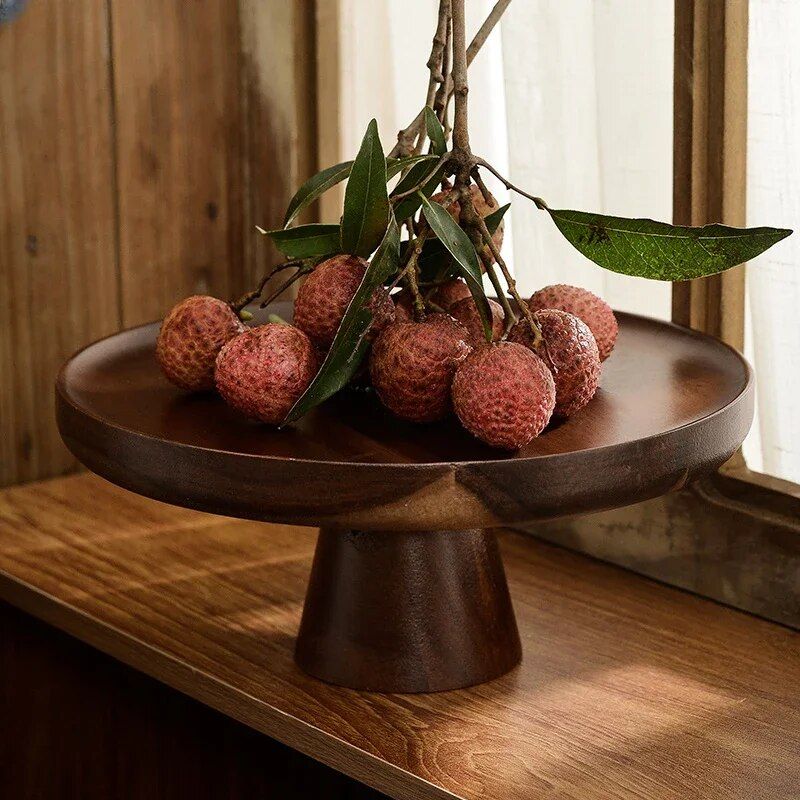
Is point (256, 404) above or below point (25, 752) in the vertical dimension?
above

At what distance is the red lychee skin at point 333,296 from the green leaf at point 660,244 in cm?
13

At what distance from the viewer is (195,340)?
85 cm

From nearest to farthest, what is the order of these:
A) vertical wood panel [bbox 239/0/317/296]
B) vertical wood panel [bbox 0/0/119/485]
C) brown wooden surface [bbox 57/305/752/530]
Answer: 1. brown wooden surface [bbox 57/305/752/530]
2. vertical wood panel [bbox 0/0/119/485]
3. vertical wood panel [bbox 239/0/317/296]

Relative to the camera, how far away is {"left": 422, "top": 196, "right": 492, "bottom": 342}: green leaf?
751mm

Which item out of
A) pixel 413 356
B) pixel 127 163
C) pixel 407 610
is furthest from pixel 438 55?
pixel 127 163

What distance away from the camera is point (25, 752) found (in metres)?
1.21

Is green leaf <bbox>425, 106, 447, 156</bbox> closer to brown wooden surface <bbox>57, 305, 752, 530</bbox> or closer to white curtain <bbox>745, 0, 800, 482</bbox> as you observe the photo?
brown wooden surface <bbox>57, 305, 752, 530</bbox>

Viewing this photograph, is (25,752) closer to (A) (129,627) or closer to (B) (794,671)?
(A) (129,627)

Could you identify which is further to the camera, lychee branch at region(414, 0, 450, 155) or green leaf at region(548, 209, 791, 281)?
lychee branch at region(414, 0, 450, 155)

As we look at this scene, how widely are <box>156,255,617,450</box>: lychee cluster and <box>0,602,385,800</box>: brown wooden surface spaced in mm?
341

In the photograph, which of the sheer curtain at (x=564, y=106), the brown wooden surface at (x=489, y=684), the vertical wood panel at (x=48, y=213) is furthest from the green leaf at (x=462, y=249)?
the vertical wood panel at (x=48, y=213)

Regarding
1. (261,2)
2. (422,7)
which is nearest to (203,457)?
(422,7)

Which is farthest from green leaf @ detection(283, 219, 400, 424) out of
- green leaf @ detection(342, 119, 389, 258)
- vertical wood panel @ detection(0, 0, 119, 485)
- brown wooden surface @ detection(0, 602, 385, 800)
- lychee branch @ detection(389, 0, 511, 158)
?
vertical wood panel @ detection(0, 0, 119, 485)

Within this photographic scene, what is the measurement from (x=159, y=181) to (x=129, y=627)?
2.00ft
